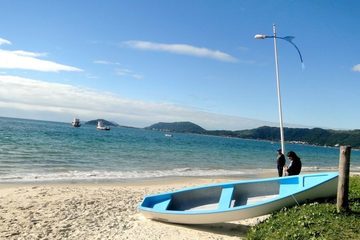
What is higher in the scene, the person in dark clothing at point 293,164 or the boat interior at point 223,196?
the person in dark clothing at point 293,164

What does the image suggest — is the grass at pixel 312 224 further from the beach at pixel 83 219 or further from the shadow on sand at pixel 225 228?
the beach at pixel 83 219

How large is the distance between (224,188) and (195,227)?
160 cm

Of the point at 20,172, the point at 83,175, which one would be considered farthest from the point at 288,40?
the point at 20,172

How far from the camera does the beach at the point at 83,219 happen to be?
1036 centimetres

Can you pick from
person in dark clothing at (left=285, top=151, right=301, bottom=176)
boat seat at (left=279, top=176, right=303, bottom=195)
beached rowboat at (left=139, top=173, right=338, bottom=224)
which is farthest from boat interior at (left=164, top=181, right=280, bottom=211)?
person in dark clothing at (left=285, top=151, right=301, bottom=176)

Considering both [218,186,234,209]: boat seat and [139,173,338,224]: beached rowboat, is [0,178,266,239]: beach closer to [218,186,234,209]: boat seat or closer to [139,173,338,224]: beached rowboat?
[139,173,338,224]: beached rowboat

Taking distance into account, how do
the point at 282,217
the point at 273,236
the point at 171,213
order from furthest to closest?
the point at 171,213 → the point at 282,217 → the point at 273,236

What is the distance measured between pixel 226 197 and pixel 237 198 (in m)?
0.59

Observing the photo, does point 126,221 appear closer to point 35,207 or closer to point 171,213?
point 171,213

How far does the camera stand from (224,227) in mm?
11172

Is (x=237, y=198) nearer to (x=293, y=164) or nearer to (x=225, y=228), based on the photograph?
(x=225, y=228)

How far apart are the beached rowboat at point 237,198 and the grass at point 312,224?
12.8 inches

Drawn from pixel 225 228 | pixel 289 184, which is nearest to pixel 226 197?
pixel 225 228

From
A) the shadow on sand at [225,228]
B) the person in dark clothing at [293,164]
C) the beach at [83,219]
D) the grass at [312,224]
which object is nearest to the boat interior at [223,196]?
the shadow on sand at [225,228]
